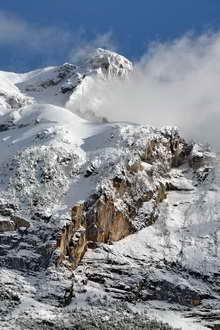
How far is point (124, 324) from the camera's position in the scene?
165m

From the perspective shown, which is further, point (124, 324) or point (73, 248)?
point (73, 248)

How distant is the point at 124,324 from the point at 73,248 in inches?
1198

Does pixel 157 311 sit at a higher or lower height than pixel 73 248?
lower

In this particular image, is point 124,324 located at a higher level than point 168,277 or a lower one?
lower

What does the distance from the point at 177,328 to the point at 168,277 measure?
2047 centimetres

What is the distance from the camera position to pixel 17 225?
197875 millimetres

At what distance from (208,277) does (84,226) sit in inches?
1165

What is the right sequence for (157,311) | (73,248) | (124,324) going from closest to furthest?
1. (124,324)
2. (157,311)
3. (73,248)

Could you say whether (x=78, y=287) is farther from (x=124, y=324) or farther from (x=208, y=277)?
(x=208, y=277)

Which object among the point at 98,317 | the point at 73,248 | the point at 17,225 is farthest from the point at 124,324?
the point at 17,225

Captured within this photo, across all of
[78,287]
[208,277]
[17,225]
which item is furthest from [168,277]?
[17,225]

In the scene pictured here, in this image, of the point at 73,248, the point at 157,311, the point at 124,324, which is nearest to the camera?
the point at 124,324

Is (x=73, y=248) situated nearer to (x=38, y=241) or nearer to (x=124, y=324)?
(x=38, y=241)

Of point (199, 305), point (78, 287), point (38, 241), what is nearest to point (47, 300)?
point (78, 287)
